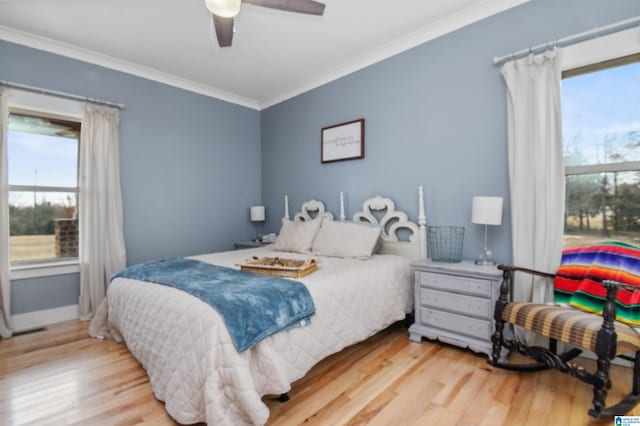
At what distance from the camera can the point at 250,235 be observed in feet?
15.5

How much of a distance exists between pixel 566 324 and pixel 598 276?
0.52 metres

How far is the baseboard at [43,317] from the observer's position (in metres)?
2.91

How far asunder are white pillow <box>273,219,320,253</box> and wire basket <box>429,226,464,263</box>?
120 cm

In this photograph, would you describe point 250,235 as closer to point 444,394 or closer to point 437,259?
point 437,259

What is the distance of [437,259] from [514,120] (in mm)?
1235

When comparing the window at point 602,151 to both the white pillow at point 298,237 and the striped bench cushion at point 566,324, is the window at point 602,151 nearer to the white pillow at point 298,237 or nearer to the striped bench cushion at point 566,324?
the striped bench cushion at point 566,324

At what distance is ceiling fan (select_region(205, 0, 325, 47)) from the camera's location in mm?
1688

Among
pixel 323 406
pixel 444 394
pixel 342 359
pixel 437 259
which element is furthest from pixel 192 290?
pixel 437 259

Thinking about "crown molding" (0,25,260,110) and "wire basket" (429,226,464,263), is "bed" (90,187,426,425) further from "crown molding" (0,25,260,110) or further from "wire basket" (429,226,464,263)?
"crown molding" (0,25,260,110)

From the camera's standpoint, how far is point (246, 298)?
164cm

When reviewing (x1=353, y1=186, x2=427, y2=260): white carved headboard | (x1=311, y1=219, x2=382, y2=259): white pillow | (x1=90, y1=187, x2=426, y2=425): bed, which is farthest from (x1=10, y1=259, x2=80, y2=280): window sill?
(x1=353, y1=186, x2=427, y2=260): white carved headboard

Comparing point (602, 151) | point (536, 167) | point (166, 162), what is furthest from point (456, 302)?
point (166, 162)

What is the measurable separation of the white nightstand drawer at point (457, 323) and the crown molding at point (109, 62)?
375 centimetres

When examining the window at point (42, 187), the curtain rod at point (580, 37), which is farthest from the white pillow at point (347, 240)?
the window at point (42, 187)
